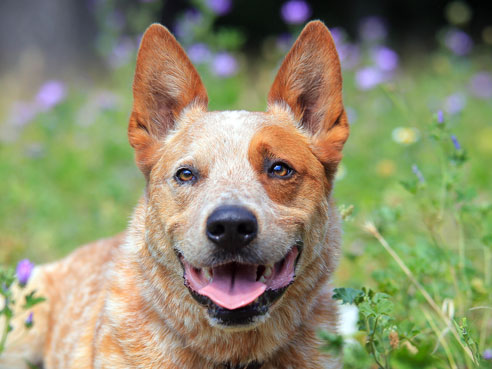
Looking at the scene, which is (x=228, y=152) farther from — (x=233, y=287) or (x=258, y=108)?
(x=258, y=108)

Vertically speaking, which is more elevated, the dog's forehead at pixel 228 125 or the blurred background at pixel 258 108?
the dog's forehead at pixel 228 125

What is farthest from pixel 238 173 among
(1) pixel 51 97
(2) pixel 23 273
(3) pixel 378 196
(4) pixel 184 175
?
(1) pixel 51 97

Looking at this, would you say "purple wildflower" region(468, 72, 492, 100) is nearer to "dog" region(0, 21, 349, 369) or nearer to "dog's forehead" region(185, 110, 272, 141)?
"dog" region(0, 21, 349, 369)

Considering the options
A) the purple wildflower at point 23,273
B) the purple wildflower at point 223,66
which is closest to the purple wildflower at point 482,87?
the purple wildflower at point 223,66

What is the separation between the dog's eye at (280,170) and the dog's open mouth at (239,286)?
13.6 inches

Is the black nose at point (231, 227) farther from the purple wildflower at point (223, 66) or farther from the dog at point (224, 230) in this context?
the purple wildflower at point (223, 66)

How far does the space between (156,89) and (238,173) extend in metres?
0.78

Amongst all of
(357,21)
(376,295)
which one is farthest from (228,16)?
(376,295)

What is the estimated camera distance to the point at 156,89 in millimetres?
3176

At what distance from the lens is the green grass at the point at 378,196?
3115 millimetres

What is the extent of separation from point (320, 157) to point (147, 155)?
88 cm

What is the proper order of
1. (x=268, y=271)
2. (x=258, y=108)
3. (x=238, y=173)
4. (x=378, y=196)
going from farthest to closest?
(x=258, y=108) → (x=378, y=196) → (x=238, y=173) → (x=268, y=271)

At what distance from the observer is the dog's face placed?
2.45 m

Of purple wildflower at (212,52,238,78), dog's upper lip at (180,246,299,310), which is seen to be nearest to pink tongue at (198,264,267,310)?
dog's upper lip at (180,246,299,310)
